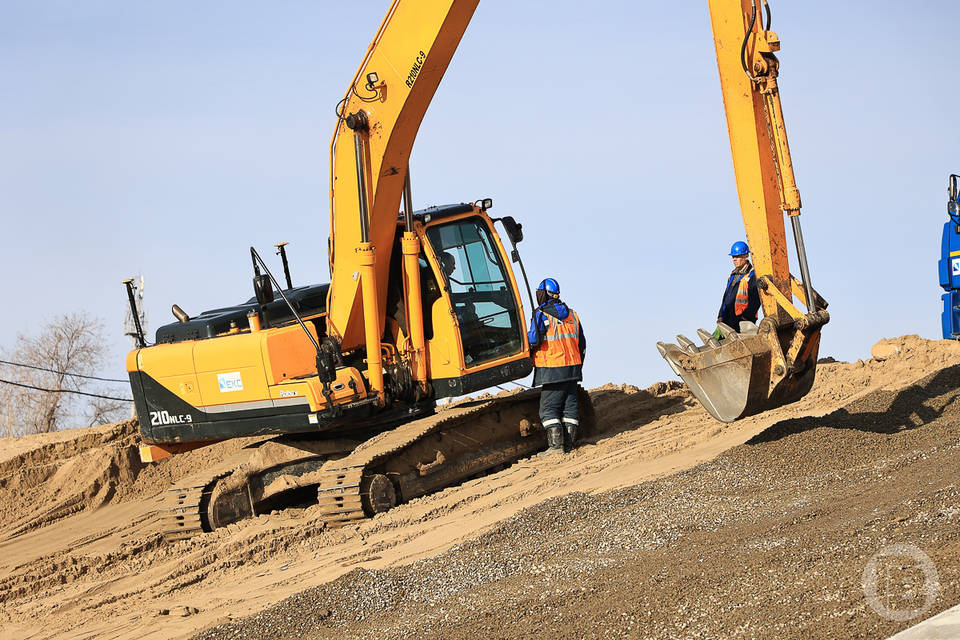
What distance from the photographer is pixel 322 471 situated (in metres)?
9.30

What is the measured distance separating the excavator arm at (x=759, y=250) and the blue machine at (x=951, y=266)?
7673 mm

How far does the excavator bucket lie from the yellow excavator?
8.87 ft

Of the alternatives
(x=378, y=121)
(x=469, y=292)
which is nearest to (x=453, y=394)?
(x=469, y=292)

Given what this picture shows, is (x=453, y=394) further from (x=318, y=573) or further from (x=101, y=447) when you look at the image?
(x=101, y=447)

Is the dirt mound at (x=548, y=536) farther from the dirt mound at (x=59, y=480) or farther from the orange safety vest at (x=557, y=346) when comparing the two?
the orange safety vest at (x=557, y=346)

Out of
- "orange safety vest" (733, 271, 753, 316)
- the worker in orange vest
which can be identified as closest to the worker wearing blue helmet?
"orange safety vest" (733, 271, 753, 316)

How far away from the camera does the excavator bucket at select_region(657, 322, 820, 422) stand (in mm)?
7488

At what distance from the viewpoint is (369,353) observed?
31.4ft

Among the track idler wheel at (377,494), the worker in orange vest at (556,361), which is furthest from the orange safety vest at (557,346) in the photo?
the track idler wheel at (377,494)

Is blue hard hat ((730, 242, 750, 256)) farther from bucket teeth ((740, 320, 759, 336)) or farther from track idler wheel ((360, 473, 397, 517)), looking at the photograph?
track idler wheel ((360, 473, 397, 517))

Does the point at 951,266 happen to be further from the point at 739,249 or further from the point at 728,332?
the point at 728,332

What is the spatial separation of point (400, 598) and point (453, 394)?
3.70 metres

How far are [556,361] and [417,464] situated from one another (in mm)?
1810

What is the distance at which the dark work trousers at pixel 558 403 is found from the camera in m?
10.5
